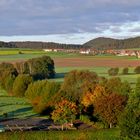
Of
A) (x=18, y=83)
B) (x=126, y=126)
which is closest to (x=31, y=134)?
(x=126, y=126)

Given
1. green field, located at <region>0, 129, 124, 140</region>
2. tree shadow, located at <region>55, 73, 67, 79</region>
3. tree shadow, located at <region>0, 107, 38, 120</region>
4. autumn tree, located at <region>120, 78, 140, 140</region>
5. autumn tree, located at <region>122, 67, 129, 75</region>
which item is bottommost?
tree shadow, located at <region>0, 107, 38, 120</region>

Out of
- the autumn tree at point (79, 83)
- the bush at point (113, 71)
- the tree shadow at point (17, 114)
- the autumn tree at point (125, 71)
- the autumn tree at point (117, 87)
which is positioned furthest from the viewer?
the autumn tree at point (125, 71)

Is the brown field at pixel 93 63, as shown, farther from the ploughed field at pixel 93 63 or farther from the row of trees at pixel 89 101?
the row of trees at pixel 89 101

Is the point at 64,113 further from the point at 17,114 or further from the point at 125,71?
the point at 125,71

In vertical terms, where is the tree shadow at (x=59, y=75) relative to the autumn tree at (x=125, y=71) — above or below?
below

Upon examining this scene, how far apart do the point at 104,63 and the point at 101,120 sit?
74.9 metres

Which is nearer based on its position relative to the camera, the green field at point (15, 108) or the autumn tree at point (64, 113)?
the autumn tree at point (64, 113)

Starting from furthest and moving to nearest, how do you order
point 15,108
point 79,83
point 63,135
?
point 79,83 → point 15,108 → point 63,135

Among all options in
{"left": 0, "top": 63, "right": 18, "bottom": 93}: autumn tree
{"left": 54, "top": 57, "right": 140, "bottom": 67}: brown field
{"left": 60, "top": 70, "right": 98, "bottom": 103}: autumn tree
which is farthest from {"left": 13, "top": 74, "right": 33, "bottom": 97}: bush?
{"left": 54, "top": 57, "right": 140, "bottom": 67}: brown field

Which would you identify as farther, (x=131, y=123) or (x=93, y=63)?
(x=93, y=63)

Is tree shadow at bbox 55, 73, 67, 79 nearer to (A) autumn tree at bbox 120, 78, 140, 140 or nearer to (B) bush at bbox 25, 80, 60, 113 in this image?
(B) bush at bbox 25, 80, 60, 113

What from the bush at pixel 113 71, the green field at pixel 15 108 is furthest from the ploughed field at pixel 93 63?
the green field at pixel 15 108

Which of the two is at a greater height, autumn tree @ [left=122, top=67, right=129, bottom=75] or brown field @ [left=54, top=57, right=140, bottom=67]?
brown field @ [left=54, top=57, right=140, bottom=67]

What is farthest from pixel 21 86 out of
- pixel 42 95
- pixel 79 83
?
pixel 42 95
